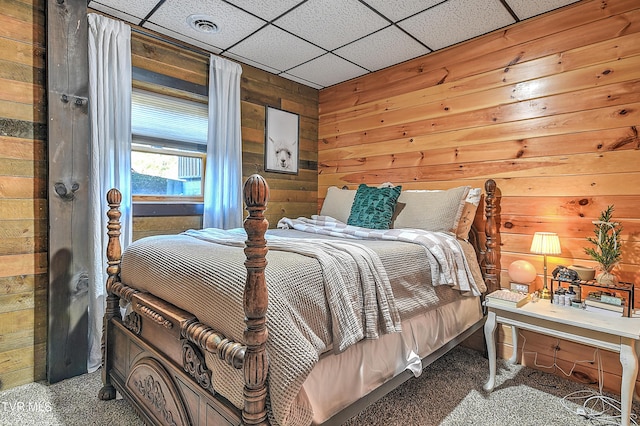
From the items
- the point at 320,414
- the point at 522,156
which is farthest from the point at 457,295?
the point at 320,414

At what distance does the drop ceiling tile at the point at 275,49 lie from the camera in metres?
2.77

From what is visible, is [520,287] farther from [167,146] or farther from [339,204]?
[167,146]

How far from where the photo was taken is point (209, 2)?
91.1 inches

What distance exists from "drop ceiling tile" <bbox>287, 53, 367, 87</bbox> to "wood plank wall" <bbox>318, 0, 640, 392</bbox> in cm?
41

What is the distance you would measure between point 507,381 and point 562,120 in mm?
1753

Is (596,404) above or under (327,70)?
under

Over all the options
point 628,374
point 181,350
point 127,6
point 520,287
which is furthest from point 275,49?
point 628,374

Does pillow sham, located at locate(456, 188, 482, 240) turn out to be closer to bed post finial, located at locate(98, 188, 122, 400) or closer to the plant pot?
the plant pot

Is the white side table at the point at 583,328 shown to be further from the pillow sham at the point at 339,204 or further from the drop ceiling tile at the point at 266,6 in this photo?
the drop ceiling tile at the point at 266,6

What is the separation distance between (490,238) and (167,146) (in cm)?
262

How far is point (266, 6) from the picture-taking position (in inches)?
92.8

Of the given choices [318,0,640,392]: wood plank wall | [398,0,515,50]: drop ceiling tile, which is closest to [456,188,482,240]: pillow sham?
[318,0,640,392]: wood plank wall

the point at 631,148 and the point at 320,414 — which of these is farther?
the point at 631,148

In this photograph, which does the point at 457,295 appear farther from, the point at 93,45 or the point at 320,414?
the point at 93,45
